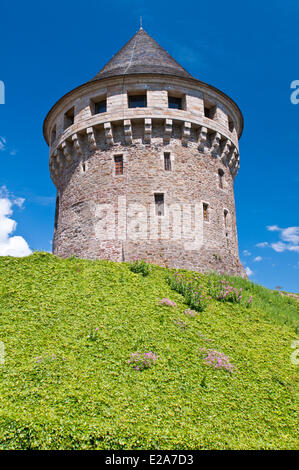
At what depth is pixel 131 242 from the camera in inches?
612

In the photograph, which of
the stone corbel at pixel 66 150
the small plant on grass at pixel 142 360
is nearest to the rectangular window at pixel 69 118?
the stone corbel at pixel 66 150

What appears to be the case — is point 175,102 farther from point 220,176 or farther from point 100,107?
point 220,176

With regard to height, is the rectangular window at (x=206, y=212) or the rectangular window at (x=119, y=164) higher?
the rectangular window at (x=119, y=164)

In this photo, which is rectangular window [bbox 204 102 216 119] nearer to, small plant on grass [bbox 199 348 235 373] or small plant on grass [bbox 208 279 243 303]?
small plant on grass [bbox 208 279 243 303]

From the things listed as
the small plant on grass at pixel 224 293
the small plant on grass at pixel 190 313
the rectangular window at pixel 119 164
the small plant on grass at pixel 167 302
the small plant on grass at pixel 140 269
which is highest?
the rectangular window at pixel 119 164

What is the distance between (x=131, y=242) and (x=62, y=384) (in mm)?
9564

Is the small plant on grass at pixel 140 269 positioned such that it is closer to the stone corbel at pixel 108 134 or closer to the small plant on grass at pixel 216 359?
the small plant on grass at pixel 216 359

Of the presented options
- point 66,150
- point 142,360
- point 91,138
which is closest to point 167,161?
point 91,138

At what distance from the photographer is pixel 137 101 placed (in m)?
17.5

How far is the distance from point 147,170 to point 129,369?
10915 millimetres

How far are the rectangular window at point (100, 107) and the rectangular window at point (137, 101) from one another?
53.9 inches

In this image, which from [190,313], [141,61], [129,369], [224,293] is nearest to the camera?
[129,369]

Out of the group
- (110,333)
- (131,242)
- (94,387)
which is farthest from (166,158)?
(94,387)

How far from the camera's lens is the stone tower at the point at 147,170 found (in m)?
15.8
